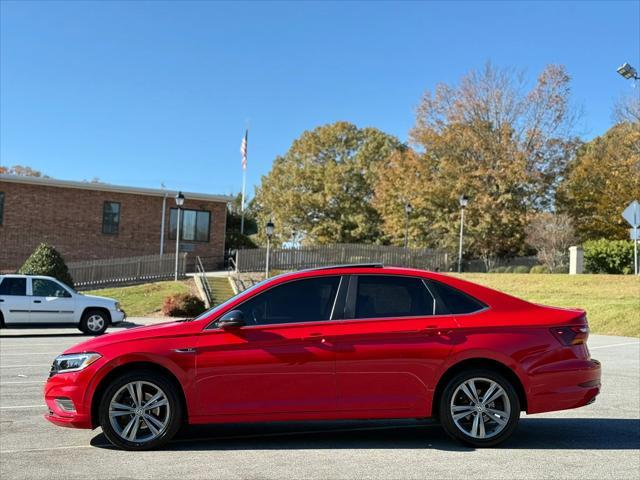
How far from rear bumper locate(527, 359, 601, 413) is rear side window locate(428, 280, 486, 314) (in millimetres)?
793

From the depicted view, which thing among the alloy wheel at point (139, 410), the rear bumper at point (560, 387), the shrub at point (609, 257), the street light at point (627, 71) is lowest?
the alloy wheel at point (139, 410)

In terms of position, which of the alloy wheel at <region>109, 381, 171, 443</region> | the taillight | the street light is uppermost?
the street light

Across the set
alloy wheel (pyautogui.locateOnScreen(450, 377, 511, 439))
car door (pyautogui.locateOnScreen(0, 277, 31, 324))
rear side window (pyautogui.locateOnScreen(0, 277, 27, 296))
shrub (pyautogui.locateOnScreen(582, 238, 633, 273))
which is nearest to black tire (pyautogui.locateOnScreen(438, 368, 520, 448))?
alloy wheel (pyautogui.locateOnScreen(450, 377, 511, 439))

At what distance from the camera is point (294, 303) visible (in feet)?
19.1

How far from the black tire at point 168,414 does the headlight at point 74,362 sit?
0.28m

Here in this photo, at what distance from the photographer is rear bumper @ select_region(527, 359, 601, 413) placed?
5.64 m

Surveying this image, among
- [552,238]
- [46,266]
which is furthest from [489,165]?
[46,266]

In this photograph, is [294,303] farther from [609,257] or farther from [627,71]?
[609,257]

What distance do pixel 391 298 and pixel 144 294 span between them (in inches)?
948

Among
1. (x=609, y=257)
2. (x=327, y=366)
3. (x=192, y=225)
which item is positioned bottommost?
(x=327, y=366)

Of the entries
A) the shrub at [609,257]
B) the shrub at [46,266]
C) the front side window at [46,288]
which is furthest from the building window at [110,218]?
the shrub at [609,257]

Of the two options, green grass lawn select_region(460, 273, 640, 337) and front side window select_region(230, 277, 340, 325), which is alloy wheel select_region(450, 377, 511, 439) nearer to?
front side window select_region(230, 277, 340, 325)

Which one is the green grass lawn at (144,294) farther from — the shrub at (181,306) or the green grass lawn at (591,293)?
the green grass lawn at (591,293)

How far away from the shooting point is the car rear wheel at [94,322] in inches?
669
